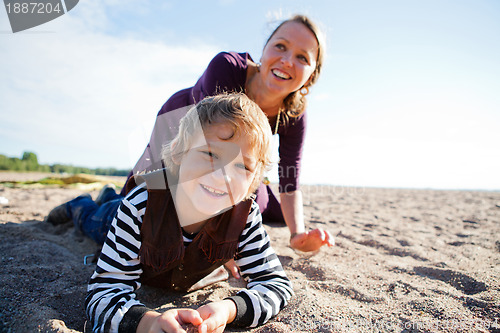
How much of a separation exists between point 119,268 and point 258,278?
62cm

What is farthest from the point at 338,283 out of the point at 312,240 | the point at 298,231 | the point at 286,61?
the point at 286,61

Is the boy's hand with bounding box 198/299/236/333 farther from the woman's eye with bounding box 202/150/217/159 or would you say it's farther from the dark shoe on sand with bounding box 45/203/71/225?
the dark shoe on sand with bounding box 45/203/71/225

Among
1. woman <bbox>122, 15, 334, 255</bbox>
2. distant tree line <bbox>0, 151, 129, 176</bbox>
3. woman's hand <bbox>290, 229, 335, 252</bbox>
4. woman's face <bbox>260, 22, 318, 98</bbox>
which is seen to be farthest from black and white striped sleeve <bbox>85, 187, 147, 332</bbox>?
distant tree line <bbox>0, 151, 129, 176</bbox>

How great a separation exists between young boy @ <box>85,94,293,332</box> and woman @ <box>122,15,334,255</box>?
0.56 metres

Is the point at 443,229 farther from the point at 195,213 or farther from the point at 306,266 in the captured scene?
the point at 195,213

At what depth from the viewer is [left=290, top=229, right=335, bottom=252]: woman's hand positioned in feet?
5.78

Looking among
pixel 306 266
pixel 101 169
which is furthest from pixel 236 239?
pixel 101 169

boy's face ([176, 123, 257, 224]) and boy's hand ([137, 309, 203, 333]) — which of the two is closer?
boy's hand ([137, 309, 203, 333])


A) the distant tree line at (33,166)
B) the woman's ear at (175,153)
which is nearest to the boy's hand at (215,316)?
the woman's ear at (175,153)

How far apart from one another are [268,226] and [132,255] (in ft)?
6.52

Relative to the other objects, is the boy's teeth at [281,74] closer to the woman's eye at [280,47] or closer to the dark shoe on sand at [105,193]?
the woman's eye at [280,47]

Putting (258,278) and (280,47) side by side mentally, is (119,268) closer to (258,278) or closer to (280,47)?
(258,278)

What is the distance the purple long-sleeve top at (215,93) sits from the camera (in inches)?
80.7

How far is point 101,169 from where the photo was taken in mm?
11836
